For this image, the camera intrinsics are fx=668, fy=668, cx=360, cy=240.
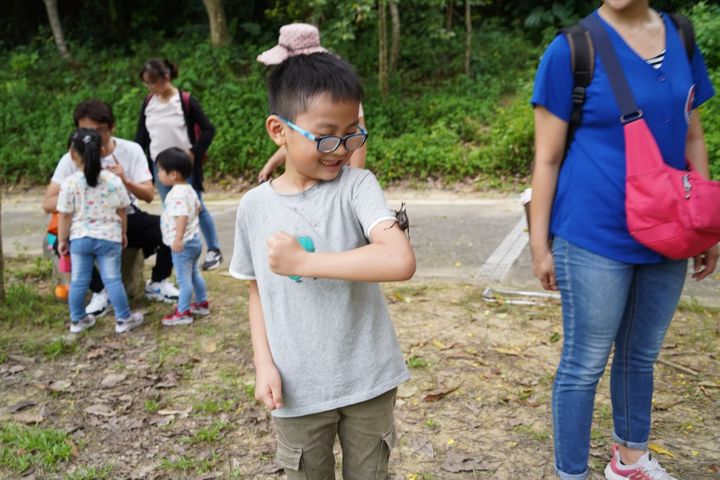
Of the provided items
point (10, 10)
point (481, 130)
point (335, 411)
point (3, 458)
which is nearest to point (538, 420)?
point (335, 411)

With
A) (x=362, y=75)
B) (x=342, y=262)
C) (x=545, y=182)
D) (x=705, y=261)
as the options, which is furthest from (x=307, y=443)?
(x=362, y=75)

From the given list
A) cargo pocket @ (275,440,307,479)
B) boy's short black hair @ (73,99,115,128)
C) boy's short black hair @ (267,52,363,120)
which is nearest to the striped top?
boy's short black hair @ (267,52,363,120)

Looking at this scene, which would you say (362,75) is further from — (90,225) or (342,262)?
(342,262)

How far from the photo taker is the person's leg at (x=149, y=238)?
17.1ft

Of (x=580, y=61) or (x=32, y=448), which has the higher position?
(x=580, y=61)

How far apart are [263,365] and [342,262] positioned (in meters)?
0.51

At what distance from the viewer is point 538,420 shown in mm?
3188

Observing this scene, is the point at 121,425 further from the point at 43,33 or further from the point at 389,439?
the point at 43,33

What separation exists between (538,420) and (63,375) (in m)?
2.78

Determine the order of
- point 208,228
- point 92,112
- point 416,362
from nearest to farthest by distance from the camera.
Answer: point 416,362 < point 92,112 < point 208,228

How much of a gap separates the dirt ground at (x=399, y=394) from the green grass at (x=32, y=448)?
0.02 m

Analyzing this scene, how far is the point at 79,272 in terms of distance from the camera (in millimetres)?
4656

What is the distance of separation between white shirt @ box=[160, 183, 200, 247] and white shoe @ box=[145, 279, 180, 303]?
2.49 ft

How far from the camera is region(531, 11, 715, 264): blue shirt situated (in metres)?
2.07
